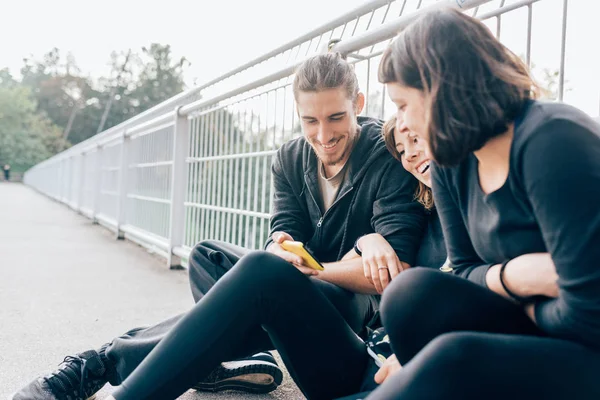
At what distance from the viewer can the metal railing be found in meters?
2.74

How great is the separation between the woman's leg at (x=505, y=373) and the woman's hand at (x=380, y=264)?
2.41ft

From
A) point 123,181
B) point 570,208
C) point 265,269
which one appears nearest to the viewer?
point 570,208

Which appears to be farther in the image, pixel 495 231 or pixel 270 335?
pixel 270 335

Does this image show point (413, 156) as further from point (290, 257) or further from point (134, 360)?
point (134, 360)

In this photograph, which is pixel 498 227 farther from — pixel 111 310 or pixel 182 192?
pixel 182 192

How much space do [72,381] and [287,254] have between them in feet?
2.84

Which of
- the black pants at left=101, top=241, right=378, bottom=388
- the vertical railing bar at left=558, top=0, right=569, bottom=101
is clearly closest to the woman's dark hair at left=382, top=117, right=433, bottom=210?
the black pants at left=101, top=241, right=378, bottom=388

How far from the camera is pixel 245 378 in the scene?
7.53 ft

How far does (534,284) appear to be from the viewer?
4.16 ft

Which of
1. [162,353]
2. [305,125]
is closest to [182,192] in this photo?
[305,125]

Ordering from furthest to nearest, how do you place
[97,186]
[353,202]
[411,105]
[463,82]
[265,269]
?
1. [97,186]
2. [353,202]
3. [265,269]
4. [411,105]
5. [463,82]

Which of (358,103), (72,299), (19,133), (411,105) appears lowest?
(72,299)

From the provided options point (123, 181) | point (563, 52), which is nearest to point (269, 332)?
point (563, 52)

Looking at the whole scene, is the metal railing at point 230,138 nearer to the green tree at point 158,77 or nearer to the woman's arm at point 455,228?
the woman's arm at point 455,228
